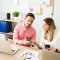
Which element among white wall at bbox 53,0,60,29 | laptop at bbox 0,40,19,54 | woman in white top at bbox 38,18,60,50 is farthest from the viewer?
white wall at bbox 53,0,60,29

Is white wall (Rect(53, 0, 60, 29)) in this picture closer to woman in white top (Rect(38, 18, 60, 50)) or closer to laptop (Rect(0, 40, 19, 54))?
woman in white top (Rect(38, 18, 60, 50))

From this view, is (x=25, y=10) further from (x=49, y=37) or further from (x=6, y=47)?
(x=6, y=47)

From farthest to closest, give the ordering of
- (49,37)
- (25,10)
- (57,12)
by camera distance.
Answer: (25,10), (57,12), (49,37)

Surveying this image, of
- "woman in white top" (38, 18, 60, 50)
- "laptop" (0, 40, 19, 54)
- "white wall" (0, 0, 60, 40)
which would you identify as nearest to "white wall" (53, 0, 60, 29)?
"white wall" (0, 0, 60, 40)

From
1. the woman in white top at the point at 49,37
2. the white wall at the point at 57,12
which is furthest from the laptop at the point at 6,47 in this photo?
the white wall at the point at 57,12

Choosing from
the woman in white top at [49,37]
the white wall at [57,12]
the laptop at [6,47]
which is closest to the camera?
the laptop at [6,47]

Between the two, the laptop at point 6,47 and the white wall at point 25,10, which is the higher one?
the white wall at point 25,10

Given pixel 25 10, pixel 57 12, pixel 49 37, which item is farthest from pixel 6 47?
pixel 25 10

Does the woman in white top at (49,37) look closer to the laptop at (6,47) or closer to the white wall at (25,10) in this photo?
the laptop at (6,47)

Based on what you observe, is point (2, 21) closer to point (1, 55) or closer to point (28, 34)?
point (28, 34)

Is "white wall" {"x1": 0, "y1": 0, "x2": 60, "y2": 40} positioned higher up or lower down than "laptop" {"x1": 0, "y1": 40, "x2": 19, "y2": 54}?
higher up

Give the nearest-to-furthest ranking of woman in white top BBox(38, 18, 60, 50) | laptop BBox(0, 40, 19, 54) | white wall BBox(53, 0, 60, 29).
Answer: laptop BBox(0, 40, 19, 54) < woman in white top BBox(38, 18, 60, 50) < white wall BBox(53, 0, 60, 29)

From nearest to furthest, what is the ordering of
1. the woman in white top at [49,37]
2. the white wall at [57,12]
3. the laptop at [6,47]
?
the laptop at [6,47] → the woman in white top at [49,37] → the white wall at [57,12]

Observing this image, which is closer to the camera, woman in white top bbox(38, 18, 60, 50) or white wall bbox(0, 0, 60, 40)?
woman in white top bbox(38, 18, 60, 50)
